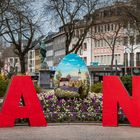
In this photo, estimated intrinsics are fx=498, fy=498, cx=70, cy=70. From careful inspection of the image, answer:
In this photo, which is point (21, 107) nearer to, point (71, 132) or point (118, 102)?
point (71, 132)

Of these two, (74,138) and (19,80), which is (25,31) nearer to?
(19,80)

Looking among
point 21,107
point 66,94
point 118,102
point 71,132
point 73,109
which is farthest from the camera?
point 66,94

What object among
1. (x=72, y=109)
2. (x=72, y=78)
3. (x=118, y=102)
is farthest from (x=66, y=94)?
(x=118, y=102)

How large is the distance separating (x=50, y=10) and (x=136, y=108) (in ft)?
104

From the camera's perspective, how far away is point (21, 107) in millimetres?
16344

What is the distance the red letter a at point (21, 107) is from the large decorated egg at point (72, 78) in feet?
13.5

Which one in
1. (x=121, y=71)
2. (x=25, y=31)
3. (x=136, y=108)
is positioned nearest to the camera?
(x=136, y=108)

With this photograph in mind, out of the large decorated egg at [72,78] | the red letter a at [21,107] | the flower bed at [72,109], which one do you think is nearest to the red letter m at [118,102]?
the flower bed at [72,109]

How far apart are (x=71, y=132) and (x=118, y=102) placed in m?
2.53

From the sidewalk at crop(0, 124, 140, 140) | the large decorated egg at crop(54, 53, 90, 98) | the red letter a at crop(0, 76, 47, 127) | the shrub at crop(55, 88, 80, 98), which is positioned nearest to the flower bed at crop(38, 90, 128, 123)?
the shrub at crop(55, 88, 80, 98)

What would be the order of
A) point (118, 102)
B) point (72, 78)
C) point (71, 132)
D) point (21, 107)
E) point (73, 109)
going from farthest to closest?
point (72, 78) < point (73, 109) < point (118, 102) < point (21, 107) < point (71, 132)

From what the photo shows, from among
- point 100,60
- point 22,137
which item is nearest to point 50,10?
point 22,137

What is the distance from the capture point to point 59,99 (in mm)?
20297

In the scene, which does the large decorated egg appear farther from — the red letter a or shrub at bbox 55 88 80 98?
the red letter a
